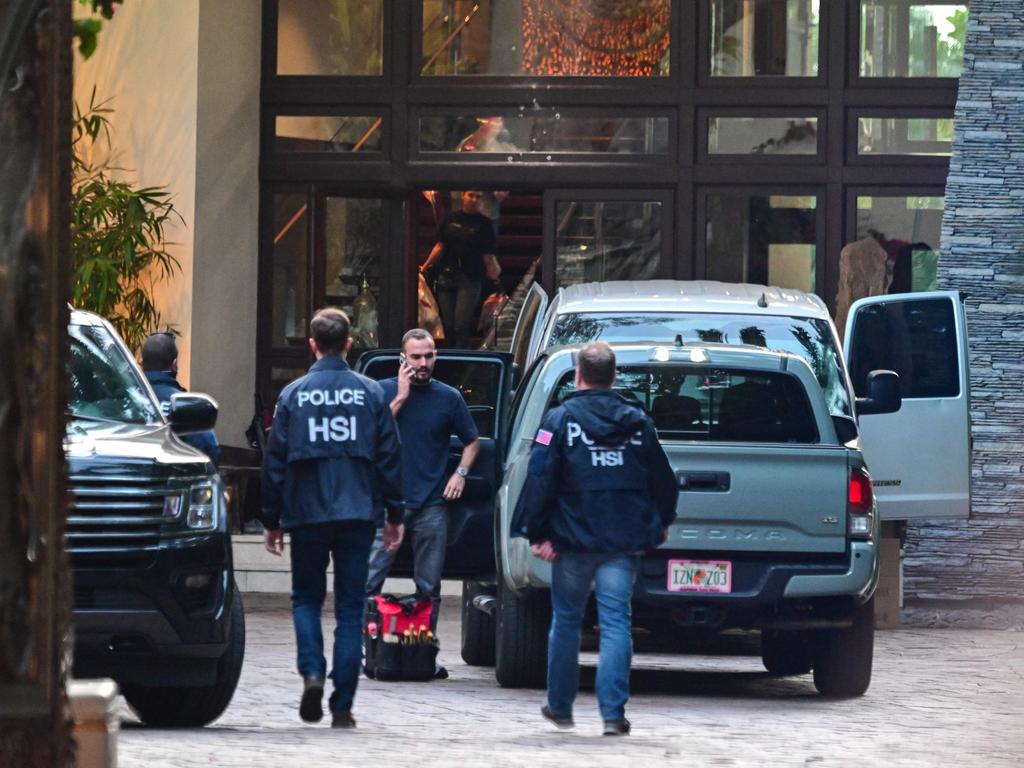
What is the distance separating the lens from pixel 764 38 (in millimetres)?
19438

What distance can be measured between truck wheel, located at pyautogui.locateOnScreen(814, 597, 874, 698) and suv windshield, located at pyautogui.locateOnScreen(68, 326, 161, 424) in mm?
3727

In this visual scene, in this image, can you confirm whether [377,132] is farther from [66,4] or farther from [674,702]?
[66,4]

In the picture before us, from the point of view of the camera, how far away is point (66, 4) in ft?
16.8

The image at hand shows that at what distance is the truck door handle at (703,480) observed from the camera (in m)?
10.7

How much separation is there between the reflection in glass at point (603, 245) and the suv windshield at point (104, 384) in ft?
31.0

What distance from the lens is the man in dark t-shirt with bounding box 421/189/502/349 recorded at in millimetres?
20281

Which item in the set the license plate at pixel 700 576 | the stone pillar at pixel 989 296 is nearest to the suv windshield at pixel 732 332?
the license plate at pixel 700 576

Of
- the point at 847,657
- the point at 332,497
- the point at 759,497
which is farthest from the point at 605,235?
the point at 332,497

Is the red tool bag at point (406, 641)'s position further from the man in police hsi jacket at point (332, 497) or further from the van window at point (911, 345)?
the van window at point (911, 345)

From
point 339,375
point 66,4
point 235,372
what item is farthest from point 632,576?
point 235,372

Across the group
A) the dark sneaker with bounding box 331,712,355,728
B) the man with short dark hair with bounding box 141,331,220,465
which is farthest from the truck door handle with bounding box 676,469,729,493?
the man with short dark hair with bounding box 141,331,220,465

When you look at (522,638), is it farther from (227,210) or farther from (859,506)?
→ (227,210)

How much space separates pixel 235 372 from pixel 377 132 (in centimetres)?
251

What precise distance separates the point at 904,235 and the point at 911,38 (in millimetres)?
1776
